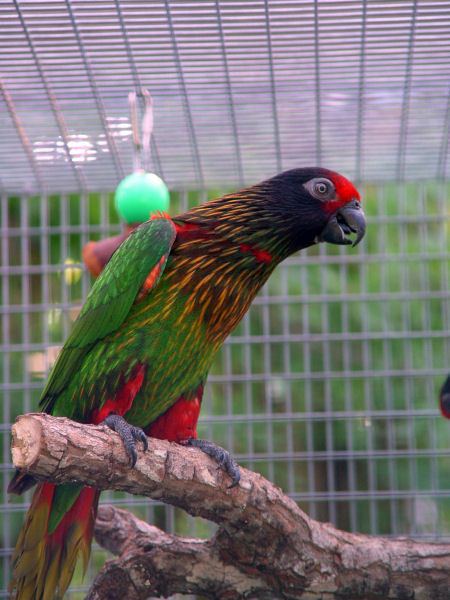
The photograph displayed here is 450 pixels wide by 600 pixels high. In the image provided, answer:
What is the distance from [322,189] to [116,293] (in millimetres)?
644

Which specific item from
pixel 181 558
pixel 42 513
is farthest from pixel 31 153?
pixel 181 558

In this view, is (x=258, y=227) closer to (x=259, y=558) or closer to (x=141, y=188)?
(x=141, y=188)

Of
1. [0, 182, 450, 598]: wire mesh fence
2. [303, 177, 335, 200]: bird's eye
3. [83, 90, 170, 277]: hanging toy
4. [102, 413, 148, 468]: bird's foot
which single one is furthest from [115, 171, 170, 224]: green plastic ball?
[0, 182, 450, 598]: wire mesh fence

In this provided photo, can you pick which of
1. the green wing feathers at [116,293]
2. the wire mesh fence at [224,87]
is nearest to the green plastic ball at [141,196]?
the green wing feathers at [116,293]

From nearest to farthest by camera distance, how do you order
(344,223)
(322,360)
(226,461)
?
(226,461) < (344,223) < (322,360)

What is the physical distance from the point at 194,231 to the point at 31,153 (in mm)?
895

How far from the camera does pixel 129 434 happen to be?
1.92 meters

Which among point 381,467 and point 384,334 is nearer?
point 384,334

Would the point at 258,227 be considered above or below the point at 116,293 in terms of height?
above

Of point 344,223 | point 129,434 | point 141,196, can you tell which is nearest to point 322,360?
point 344,223

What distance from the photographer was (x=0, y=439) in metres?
3.38

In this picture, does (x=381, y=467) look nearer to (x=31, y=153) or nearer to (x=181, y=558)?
(x=181, y=558)

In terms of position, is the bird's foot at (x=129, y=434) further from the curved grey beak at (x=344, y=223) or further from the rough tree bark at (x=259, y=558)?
the curved grey beak at (x=344, y=223)

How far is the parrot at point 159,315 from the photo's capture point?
2.20m
